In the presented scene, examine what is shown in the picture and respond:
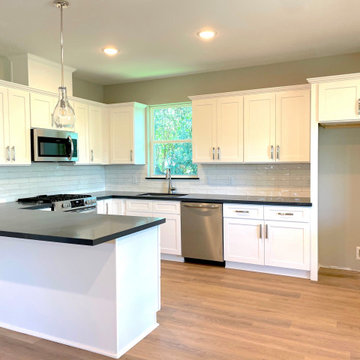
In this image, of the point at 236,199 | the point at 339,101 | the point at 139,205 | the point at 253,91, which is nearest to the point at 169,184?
the point at 139,205

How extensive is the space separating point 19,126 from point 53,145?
48 cm

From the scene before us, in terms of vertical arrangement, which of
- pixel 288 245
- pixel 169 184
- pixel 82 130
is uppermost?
pixel 82 130

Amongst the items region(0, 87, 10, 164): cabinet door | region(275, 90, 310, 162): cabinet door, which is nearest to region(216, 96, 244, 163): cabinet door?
region(275, 90, 310, 162): cabinet door

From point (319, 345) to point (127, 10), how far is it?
2979 millimetres

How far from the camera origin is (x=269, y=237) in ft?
13.6

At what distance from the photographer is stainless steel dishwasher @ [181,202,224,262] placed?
440cm

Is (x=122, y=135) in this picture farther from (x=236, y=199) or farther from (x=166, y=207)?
(x=236, y=199)

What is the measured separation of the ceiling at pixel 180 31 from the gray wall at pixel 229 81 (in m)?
0.14

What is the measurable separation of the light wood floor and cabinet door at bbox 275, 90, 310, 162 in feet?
4.69

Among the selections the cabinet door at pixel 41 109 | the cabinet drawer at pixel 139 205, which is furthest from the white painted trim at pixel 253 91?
the cabinet door at pixel 41 109

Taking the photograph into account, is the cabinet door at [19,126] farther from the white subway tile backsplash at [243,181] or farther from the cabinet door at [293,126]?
the cabinet door at [293,126]

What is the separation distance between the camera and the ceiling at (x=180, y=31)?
2.93 m

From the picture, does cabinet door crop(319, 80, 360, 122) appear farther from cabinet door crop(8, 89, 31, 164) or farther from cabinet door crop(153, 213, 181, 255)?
cabinet door crop(8, 89, 31, 164)

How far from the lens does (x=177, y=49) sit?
3990 millimetres
